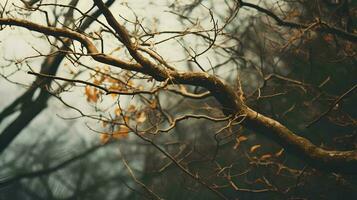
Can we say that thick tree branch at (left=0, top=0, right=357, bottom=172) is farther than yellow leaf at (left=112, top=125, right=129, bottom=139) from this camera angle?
No

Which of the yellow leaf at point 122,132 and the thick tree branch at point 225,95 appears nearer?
the thick tree branch at point 225,95

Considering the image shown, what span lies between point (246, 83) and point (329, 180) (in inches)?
141

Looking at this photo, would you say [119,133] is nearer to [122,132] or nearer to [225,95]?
[122,132]

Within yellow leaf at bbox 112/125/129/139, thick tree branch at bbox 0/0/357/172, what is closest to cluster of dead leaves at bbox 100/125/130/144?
yellow leaf at bbox 112/125/129/139

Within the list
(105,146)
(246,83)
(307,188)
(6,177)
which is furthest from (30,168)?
(307,188)

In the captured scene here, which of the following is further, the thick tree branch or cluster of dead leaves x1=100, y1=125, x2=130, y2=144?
cluster of dead leaves x1=100, y1=125, x2=130, y2=144

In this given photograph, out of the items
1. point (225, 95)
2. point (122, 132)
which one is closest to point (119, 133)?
point (122, 132)

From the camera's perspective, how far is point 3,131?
10.3 m

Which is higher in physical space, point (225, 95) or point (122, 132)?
point (225, 95)

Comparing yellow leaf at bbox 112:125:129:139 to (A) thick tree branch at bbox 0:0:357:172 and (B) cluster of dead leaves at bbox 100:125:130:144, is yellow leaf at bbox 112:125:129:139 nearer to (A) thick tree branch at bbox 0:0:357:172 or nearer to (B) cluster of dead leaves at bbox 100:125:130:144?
(B) cluster of dead leaves at bbox 100:125:130:144

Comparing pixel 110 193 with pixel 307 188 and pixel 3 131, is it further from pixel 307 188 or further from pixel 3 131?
pixel 307 188

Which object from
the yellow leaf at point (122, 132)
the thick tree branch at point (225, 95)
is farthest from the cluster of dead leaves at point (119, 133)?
the thick tree branch at point (225, 95)

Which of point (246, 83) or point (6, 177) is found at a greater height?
point (246, 83)

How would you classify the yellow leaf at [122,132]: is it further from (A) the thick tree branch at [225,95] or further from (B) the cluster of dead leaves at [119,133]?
(A) the thick tree branch at [225,95]
